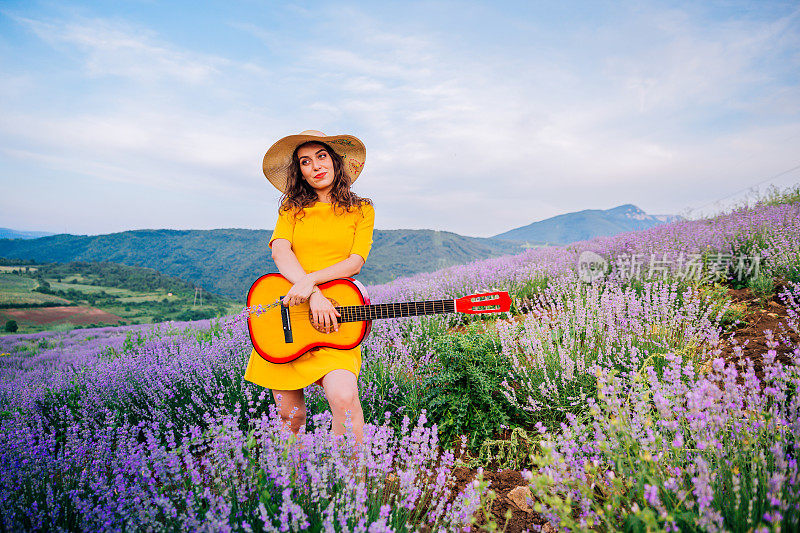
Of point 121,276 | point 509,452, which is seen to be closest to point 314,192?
point 509,452

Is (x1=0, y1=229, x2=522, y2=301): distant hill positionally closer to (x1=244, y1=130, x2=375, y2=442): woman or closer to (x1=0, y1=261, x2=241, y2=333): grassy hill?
(x1=0, y1=261, x2=241, y2=333): grassy hill

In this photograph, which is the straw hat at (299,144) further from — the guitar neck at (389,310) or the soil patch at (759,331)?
the soil patch at (759,331)

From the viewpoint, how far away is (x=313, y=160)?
98.9 inches

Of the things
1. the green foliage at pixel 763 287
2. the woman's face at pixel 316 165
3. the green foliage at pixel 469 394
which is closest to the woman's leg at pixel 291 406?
the green foliage at pixel 469 394

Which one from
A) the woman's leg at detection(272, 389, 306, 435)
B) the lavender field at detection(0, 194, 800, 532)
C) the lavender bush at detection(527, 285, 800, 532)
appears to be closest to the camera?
the lavender bush at detection(527, 285, 800, 532)

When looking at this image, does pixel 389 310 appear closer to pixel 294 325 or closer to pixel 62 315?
pixel 294 325

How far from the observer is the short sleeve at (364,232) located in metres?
2.47

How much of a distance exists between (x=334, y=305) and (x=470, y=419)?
1234 millimetres

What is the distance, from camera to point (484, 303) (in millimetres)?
2158

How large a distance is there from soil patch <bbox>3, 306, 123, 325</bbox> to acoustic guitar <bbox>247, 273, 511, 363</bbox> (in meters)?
5.04

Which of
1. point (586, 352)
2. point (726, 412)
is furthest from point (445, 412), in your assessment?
point (726, 412)

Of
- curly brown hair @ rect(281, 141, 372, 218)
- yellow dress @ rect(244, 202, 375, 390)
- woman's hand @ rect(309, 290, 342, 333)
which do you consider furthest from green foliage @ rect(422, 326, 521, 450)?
curly brown hair @ rect(281, 141, 372, 218)

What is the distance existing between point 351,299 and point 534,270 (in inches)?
163

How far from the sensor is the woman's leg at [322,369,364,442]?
2006mm
